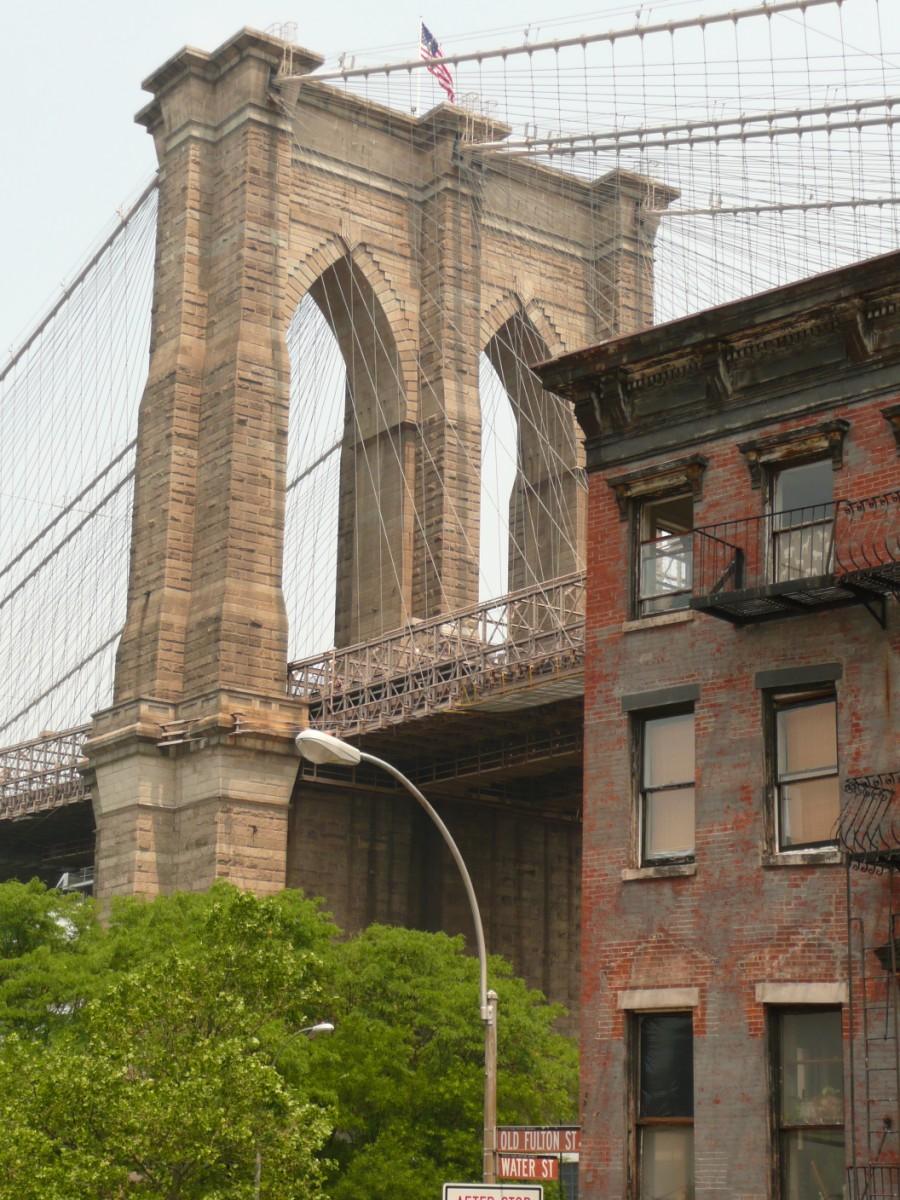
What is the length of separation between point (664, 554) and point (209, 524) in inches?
1468

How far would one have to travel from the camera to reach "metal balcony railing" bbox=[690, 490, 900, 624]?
24250 millimetres

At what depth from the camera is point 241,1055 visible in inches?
1195

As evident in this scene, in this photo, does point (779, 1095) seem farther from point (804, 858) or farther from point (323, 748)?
point (323, 748)

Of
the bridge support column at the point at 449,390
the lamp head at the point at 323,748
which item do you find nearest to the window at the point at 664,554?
the lamp head at the point at 323,748

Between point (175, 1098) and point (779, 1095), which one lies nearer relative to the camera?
point (779, 1095)

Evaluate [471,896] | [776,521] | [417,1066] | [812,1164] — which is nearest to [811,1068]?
[812,1164]

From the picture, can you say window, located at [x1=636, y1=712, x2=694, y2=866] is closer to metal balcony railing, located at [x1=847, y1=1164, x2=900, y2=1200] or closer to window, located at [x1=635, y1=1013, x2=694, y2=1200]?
window, located at [x1=635, y1=1013, x2=694, y2=1200]

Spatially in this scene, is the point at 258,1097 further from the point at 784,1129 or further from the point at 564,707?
the point at 564,707

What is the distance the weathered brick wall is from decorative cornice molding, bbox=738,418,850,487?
0.13m

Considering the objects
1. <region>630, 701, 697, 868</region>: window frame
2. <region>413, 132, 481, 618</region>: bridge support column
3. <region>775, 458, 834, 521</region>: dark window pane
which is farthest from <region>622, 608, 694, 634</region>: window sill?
<region>413, 132, 481, 618</region>: bridge support column

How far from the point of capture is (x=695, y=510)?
27047mm

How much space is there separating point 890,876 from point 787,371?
22.0ft

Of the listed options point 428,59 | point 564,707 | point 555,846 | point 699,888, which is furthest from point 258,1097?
point 428,59

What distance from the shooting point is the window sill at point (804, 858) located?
24.0 m
